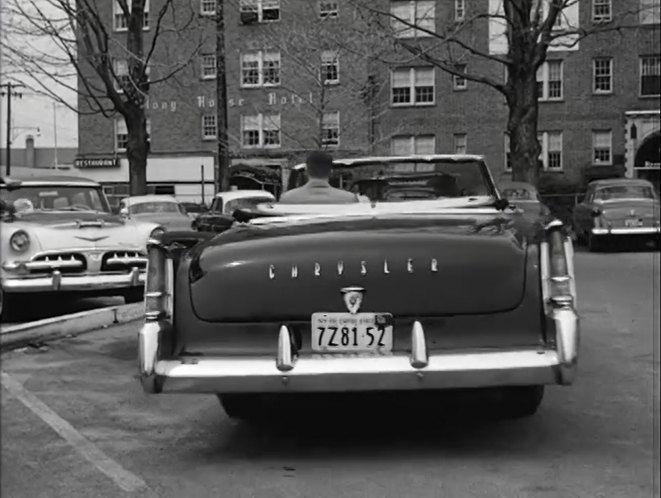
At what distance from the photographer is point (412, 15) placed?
19.1 m

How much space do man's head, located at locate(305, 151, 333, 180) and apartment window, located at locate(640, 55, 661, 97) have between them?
33.3m

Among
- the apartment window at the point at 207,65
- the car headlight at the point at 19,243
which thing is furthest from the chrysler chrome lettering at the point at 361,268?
the apartment window at the point at 207,65

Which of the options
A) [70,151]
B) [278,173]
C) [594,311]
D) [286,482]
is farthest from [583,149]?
[70,151]

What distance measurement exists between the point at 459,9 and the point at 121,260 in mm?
12285

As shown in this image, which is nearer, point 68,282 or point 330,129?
point 68,282

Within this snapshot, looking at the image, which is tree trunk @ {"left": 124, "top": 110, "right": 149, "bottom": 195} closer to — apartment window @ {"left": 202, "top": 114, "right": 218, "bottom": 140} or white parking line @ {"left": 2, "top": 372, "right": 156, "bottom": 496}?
apartment window @ {"left": 202, "top": 114, "right": 218, "bottom": 140}

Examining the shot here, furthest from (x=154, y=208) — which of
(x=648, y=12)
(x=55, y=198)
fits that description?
(x=648, y=12)

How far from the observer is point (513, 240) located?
4078 mm

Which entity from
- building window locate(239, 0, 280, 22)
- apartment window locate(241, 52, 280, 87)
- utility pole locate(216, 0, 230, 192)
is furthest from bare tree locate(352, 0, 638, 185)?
building window locate(239, 0, 280, 22)

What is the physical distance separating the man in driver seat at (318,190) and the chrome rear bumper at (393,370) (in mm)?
1528

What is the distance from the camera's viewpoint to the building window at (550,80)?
119 ft

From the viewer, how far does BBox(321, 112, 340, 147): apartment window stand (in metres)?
22.6

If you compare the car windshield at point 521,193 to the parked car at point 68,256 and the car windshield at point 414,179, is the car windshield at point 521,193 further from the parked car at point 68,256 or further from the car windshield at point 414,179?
the car windshield at point 414,179

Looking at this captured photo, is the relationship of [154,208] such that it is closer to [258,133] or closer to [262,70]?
[262,70]
